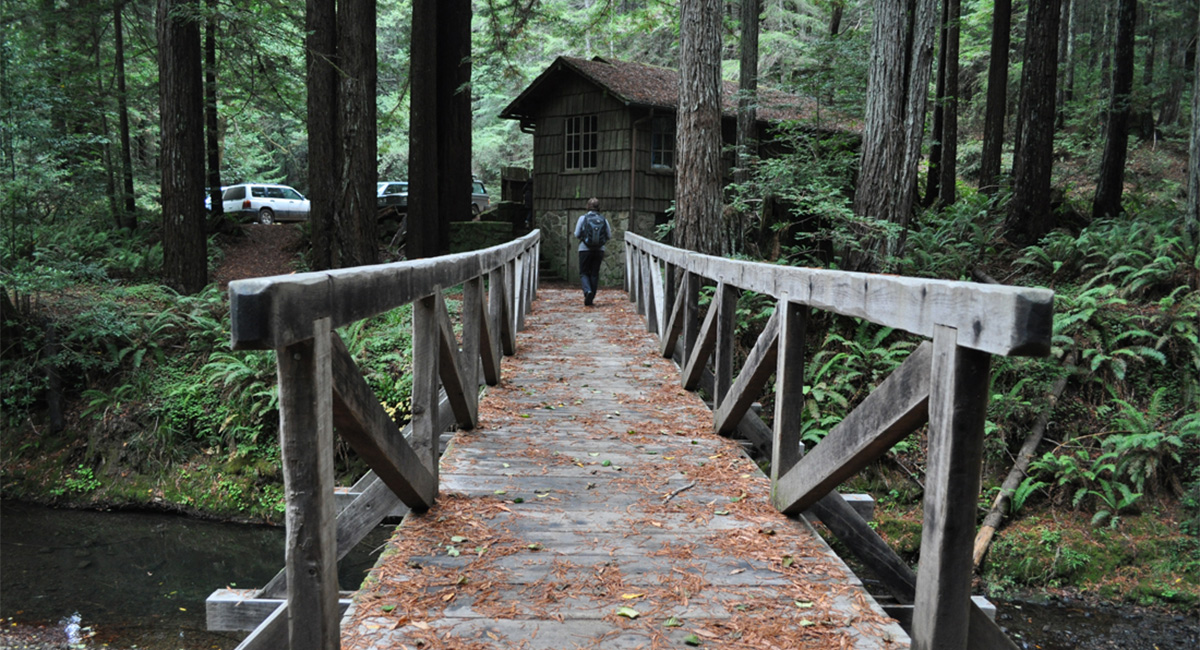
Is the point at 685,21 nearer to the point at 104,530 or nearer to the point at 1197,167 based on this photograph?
the point at 1197,167

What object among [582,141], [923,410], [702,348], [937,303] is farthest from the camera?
[582,141]

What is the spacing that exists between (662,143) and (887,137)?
1143 cm

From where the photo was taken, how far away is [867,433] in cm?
299

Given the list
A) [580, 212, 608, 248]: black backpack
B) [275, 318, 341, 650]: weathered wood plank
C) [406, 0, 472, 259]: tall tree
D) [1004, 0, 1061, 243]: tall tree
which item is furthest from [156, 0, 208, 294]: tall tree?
[1004, 0, 1061, 243]: tall tree

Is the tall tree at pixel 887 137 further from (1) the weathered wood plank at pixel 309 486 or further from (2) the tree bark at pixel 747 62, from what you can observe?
(1) the weathered wood plank at pixel 309 486

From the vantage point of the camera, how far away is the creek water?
23.0 ft

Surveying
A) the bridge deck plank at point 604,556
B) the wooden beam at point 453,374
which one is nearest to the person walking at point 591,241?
the bridge deck plank at point 604,556

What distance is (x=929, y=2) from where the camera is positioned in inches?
450

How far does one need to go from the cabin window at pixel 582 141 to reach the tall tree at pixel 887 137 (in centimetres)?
1180

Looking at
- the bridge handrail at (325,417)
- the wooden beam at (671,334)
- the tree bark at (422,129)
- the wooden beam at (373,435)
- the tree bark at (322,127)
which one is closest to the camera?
the bridge handrail at (325,417)

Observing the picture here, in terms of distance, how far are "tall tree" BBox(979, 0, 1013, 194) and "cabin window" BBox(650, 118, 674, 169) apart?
7895mm

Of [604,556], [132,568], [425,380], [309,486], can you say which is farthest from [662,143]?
[309,486]

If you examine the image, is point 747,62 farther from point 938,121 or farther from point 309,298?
point 309,298

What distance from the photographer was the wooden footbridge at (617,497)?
2.30 m
